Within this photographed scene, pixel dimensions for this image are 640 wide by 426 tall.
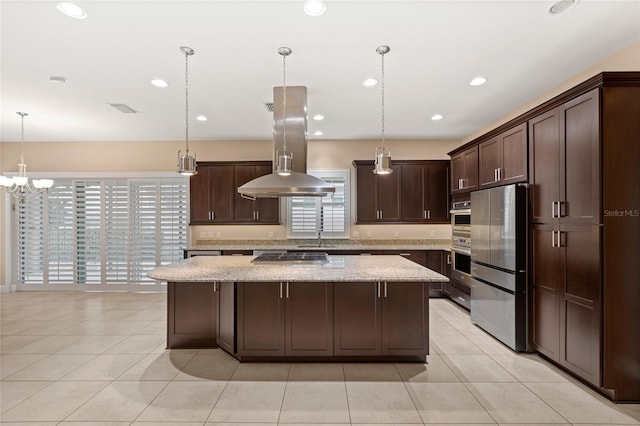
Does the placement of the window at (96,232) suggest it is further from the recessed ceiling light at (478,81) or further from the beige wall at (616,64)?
the beige wall at (616,64)

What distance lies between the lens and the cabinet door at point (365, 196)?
18.7ft

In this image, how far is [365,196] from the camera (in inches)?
225

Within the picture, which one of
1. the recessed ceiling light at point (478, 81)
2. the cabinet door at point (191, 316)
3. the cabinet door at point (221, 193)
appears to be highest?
the recessed ceiling light at point (478, 81)

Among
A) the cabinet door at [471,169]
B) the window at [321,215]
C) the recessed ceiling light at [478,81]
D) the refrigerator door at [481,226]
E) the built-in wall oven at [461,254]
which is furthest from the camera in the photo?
the window at [321,215]

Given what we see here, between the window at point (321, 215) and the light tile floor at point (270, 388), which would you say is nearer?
the light tile floor at point (270, 388)

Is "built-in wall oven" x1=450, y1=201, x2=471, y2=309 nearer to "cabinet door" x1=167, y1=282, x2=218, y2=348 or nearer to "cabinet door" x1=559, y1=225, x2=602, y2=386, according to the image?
"cabinet door" x1=559, y1=225, x2=602, y2=386

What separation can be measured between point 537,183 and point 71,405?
4524mm

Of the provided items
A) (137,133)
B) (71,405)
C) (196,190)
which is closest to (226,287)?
(71,405)

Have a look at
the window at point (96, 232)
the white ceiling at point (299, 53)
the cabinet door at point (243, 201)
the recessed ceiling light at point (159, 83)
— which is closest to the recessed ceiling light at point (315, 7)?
the white ceiling at point (299, 53)

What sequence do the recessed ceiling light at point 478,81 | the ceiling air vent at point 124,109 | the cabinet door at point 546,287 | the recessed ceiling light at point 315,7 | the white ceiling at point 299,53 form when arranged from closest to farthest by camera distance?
the recessed ceiling light at point 315,7, the white ceiling at point 299,53, the cabinet door at point 546,287, the recessed ceiling light at point 478,81, the ceiling air vent at point 124,109

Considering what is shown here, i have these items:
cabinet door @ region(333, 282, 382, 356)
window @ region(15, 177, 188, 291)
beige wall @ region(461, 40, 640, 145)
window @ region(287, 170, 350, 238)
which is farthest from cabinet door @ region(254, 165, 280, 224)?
beige wall @ region(461, 40, 640, 145)

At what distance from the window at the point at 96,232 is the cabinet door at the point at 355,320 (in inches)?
163

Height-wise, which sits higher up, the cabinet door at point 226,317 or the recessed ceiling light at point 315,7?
the recessed ceiling light at point 315,7

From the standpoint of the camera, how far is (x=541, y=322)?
3.06 metres
